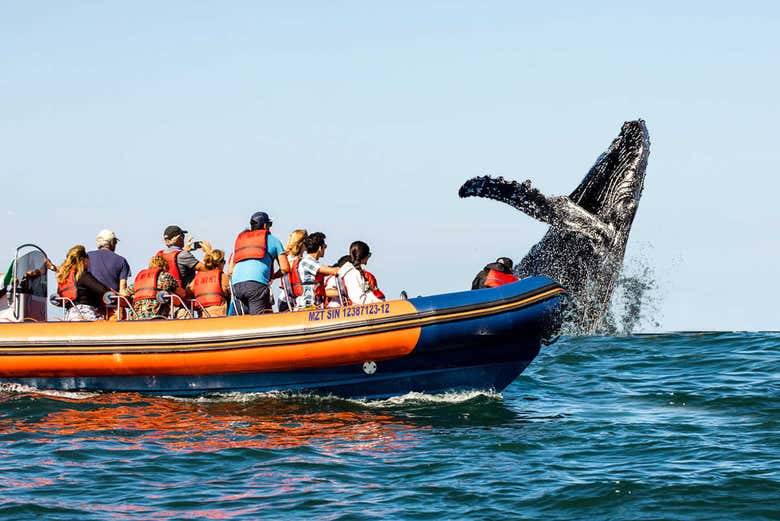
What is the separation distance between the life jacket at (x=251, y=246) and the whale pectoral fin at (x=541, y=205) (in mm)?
5932

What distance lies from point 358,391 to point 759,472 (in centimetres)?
423

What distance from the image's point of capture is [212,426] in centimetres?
923

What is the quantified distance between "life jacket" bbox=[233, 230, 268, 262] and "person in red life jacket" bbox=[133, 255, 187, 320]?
2.71 feet

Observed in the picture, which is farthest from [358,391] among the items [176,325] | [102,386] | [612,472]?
[612,472]

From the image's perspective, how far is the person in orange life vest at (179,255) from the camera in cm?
1130

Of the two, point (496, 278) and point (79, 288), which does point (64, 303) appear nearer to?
point (79, 288)

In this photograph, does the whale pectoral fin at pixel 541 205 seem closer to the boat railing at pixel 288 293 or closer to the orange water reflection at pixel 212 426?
the boat railing at pixel 288 293

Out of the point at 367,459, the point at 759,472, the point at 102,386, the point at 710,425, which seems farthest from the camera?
the point at 102,386

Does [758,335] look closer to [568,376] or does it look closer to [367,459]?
[568,376]

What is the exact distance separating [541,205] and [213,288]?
706cm

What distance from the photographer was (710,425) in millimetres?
9320

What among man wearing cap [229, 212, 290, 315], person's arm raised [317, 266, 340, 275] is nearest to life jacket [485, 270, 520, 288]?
person's arm raised [317, 266, 340, 275]

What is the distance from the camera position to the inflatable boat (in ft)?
32.6

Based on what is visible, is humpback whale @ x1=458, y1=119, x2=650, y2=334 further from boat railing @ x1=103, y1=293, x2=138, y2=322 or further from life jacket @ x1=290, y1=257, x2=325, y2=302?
boat railing @ x1=103, y1=293, x2=138, y2=322
